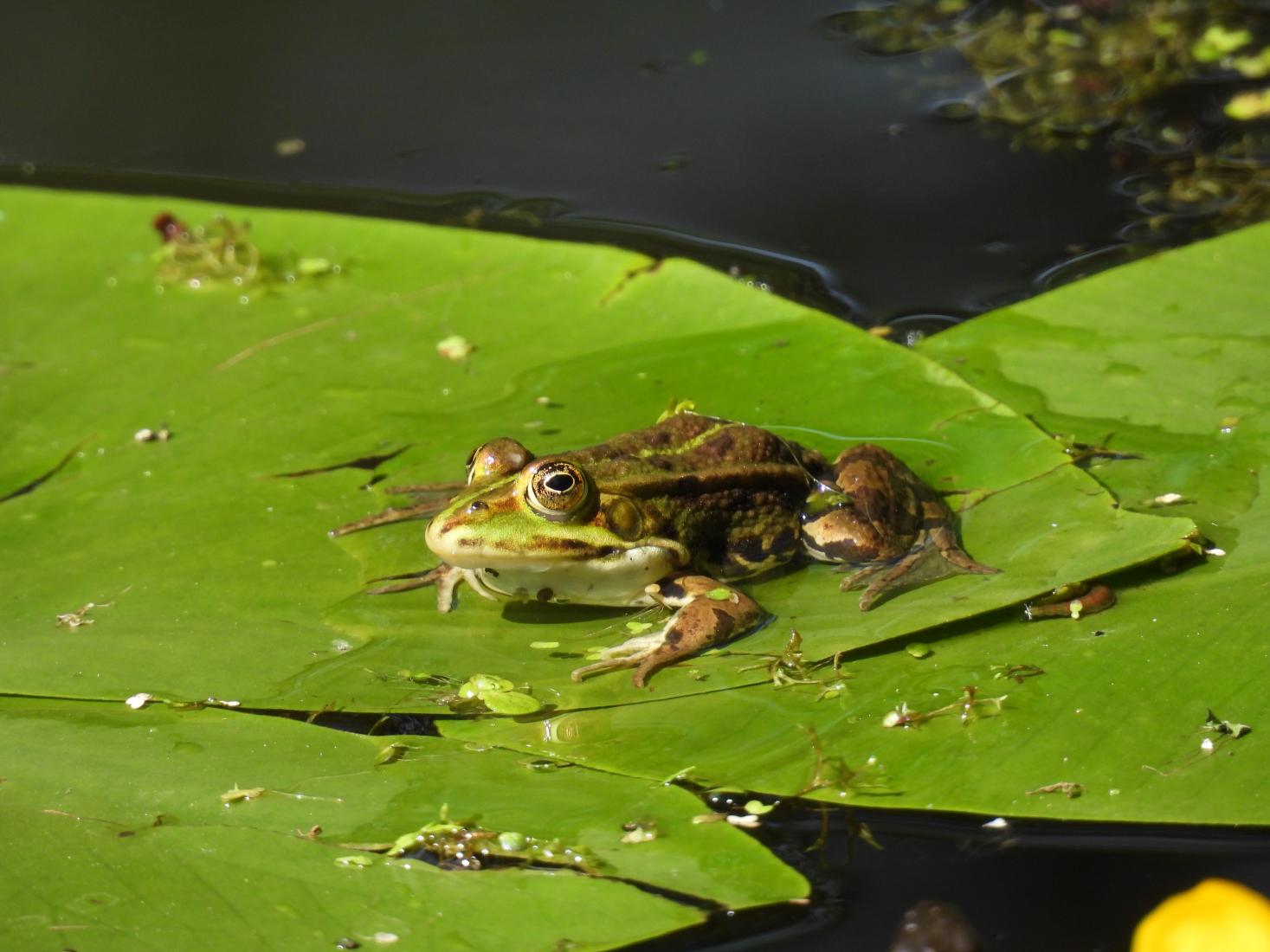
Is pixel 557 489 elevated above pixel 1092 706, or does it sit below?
above

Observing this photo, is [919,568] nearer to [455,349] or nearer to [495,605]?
[495,605]

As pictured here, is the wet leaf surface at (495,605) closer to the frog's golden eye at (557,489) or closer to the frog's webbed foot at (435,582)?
the frog's webbed foot at (435,582)

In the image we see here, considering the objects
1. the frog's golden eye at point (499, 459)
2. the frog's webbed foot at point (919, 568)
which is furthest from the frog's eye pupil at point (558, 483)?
the frog's webbed foot at point (919, 568)

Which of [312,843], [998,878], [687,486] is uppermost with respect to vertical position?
[687,486]

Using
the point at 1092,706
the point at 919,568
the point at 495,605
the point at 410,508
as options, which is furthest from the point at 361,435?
the point at 1092,706

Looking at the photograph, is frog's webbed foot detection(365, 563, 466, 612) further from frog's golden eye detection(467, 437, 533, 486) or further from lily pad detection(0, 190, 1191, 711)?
frog's golden eye detection(467, 437, 533, 486)

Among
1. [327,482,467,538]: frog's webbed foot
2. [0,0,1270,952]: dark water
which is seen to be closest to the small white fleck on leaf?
[327,482,467,538]: frog's webbed foot
